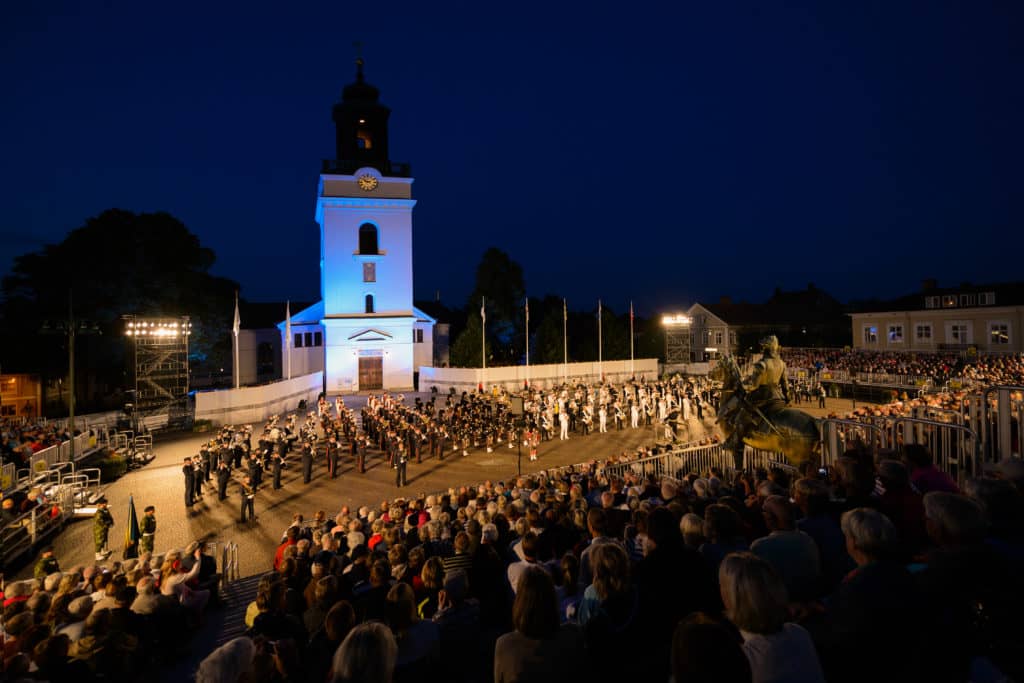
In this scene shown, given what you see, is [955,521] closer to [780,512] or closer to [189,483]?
[780,512]

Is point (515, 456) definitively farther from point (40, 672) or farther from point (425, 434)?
point (40, 672)

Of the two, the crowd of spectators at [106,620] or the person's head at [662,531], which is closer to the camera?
the person's head at [662,531]

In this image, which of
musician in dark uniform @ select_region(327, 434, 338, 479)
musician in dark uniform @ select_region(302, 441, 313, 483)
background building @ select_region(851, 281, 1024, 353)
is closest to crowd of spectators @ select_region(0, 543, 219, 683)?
musician in dark uniform @ select_region(302, 441, 313, 483)

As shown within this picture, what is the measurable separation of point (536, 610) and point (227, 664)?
196 centimetres

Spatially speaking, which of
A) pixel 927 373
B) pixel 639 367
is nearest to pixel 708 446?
pixel 927 373

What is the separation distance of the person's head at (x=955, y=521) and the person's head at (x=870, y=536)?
29cm

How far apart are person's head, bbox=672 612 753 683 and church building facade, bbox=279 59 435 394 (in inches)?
1408

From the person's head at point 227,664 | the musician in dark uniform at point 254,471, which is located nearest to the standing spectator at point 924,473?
the person's head at point 227,664

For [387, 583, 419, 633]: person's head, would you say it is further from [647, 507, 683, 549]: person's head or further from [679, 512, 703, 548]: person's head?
[679, 512, 703, 548]: person's head

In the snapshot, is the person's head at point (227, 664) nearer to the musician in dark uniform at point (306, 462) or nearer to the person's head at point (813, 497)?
the person's head at point (813, 497)

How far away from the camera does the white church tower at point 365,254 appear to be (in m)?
35.8

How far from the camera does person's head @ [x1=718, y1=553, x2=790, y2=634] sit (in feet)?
7.11

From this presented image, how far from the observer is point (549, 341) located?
43.8m

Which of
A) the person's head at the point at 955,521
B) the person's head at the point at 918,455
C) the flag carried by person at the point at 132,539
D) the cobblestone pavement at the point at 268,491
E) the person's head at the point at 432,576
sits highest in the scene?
the person's head at the point at 955,521
